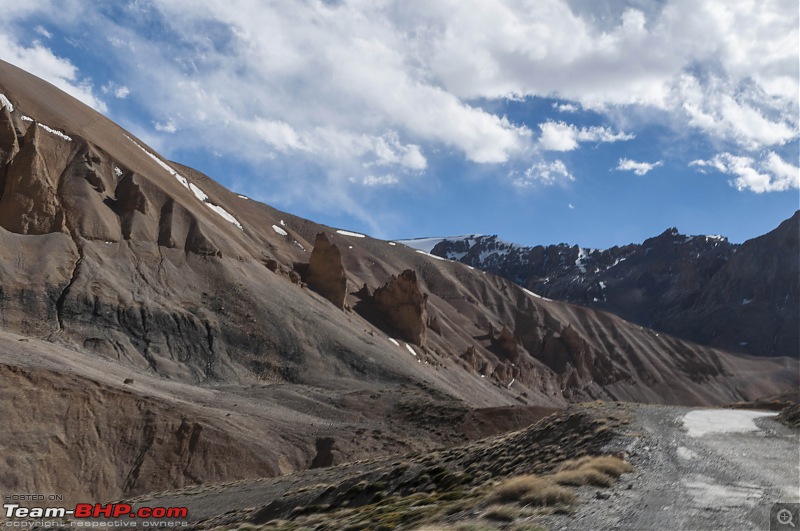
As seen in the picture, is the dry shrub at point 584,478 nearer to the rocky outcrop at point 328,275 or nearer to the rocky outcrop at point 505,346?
the rocky outcrop at point 328,275

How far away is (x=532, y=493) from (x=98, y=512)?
22074mm

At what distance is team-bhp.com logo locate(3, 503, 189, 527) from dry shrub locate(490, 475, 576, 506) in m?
16.3

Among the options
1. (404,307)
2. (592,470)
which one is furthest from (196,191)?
(592,470)

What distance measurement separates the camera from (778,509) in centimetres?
1093

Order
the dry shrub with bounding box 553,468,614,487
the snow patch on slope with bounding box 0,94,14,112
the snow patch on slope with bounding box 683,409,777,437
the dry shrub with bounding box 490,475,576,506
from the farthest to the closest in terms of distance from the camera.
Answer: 1. the snow patch on slope with bounding box 0,94,14,112
2. the snow patch on slope with bounding box 683,409,777,437
3. the dry shrub with bounding box 553,468,614,487
4. the dry shrub with bounding box 490,475,576,506

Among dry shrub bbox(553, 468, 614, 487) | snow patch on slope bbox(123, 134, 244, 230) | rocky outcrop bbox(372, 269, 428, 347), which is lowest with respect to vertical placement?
dry shrub bbox(553, 468, 614, 487)

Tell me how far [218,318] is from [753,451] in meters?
49.0

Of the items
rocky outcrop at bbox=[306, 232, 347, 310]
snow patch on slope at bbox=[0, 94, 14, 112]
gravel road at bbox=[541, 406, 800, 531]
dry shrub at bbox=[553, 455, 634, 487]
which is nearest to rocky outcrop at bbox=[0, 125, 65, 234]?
snow patch on slope at bbox=[0, 94, 14, 112]

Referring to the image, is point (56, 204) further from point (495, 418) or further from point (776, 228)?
point (776, 228)

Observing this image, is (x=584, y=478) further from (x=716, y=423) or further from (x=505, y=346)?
(x=505, y=346)

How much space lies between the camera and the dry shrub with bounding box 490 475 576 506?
445 inches

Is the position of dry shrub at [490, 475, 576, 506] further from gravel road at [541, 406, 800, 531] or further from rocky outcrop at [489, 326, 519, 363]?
rocky outcrop at [489, 326, 519, 363]

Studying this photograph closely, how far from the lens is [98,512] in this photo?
2627 centimetres

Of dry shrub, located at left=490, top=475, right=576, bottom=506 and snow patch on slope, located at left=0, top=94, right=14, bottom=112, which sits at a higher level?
snow patch on slope, located at left=0, top=94, right=14, bottom=112
